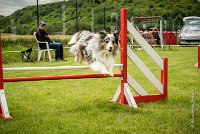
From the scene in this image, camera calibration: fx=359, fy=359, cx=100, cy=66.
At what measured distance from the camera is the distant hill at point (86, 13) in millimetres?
20344

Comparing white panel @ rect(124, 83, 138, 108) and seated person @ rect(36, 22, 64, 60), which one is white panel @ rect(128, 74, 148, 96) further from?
seated person @ rect(36, 22, 64, 60)

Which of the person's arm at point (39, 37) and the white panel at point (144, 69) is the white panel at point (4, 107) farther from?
the person's arm at point (39, 37)

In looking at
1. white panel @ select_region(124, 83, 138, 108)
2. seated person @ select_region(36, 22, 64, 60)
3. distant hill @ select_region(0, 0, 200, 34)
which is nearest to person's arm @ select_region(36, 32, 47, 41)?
seated person @ select_region(36, 22, 64, 60)

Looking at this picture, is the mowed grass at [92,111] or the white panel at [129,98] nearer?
the mowed grass at [92,111]

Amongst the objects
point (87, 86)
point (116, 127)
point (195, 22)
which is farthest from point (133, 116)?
point (195, 22)

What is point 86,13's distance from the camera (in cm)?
3559

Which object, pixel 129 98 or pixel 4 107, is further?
pixel 129 98

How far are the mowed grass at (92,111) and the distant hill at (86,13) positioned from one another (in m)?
9.72

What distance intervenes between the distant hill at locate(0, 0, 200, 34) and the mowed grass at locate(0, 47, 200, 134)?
9718 mm

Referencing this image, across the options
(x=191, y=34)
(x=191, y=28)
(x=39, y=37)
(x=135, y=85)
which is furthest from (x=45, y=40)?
(x=191, y=28)

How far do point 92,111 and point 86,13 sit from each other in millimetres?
31376

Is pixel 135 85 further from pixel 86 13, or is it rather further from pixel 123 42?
pixel 86 13

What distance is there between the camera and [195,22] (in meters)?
23.9

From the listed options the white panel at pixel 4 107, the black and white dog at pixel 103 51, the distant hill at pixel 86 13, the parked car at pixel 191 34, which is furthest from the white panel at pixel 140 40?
the parked car at pixel 191 34
